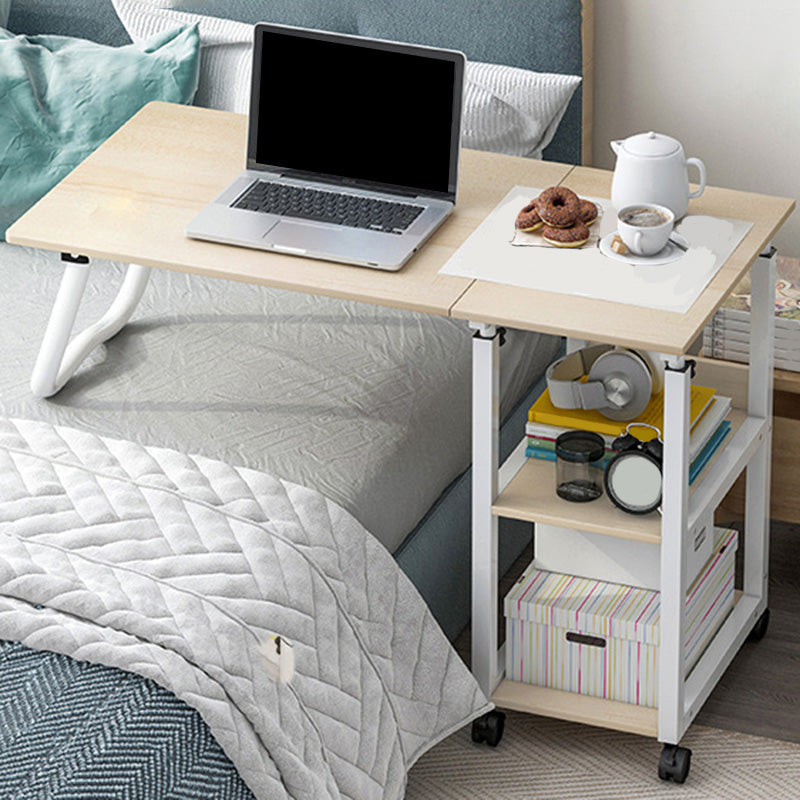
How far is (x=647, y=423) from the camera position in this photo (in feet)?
7.52

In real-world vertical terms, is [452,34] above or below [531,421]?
above

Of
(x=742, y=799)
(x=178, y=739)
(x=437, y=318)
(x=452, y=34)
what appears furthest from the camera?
(x=452, y=34)

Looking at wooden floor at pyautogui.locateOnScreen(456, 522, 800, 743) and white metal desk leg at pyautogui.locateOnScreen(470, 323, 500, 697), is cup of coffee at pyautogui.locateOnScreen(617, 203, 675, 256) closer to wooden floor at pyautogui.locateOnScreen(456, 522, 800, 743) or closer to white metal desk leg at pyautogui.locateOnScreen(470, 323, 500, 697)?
white metal desk leg at pyautogui.locateOnScreen(470, 323, 500, 697)

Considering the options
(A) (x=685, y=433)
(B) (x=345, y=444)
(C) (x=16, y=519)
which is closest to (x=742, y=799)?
(A) (x=685, y=433)

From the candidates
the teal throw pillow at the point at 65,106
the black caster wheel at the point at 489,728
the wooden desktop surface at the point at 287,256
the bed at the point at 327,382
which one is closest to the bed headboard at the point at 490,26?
the bed at the point at 327,382

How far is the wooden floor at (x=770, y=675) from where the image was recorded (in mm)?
2432

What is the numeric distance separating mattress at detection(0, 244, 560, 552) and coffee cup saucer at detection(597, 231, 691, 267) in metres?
0.41

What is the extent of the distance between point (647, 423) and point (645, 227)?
1.03ft

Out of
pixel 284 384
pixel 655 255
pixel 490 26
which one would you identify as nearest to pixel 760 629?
pixel 655 255

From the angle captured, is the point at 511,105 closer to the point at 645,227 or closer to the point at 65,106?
the point at 645,227

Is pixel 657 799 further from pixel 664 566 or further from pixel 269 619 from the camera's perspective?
pixel 269 619

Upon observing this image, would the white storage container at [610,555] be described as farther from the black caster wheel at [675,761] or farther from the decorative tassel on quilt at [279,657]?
the decorative tassel on quilt at [279,657]

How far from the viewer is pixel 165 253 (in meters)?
2.15

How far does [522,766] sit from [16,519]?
2.76 ft
